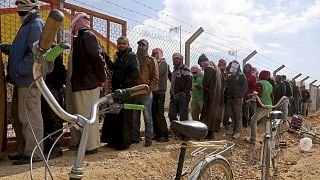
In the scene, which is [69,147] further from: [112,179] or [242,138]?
[242,138]

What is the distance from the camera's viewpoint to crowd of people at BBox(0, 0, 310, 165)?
4.41 metres

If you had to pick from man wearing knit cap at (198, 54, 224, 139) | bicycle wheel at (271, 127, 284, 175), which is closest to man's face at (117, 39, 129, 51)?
man wearing knit cap at (198, 54, 224, 139)

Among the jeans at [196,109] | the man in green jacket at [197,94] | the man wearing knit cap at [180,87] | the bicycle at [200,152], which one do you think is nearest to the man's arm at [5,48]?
the bicycle at [200,152]

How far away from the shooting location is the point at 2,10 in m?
5.03

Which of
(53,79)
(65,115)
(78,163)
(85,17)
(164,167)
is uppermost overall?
(85,17)

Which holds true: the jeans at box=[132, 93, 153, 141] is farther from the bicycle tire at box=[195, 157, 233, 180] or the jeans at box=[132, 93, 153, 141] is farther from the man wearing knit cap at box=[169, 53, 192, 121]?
the bicycle tire at box=[195, 157, 233, 180]

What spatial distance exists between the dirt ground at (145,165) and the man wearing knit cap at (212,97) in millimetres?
742

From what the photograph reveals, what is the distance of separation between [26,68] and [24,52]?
22 cm

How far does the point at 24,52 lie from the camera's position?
14.3ft

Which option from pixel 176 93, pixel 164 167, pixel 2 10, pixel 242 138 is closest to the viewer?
pixel 2 10

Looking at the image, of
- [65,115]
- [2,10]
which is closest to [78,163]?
[65,115]

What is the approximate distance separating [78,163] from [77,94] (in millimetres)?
3574

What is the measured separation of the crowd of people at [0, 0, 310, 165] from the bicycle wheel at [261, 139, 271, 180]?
4.66 ft

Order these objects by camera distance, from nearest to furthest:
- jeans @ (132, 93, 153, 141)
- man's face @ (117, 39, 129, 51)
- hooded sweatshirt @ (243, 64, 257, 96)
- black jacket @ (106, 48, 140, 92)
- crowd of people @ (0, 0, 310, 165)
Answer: crowd of people @ (0, 0, 310, 165) → black jacket @ (106, 48, 140, 92) → man's face @ (117, 39, 129, 51) → jeans @ (132, 93, 153, 141) → hooded sweatshirt @ (243, 64, 257, 96)
